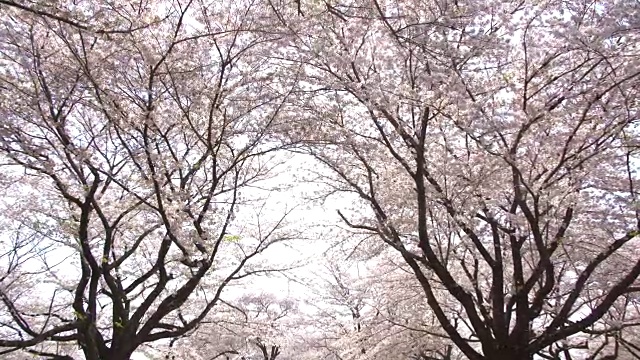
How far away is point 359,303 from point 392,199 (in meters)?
13.6

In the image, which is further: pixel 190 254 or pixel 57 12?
pixel 190 254

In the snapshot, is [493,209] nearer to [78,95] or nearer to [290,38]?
[290,38]

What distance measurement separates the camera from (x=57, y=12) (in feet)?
13.3

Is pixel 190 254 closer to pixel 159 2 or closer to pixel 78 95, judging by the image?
pixel 78 95

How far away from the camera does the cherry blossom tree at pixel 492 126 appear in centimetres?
594

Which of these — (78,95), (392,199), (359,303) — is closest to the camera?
(78,95)

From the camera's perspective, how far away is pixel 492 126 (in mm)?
6062

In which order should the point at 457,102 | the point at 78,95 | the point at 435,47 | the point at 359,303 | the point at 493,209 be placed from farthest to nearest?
the point at 359,303, the point at 493,209, the point at 78,95, the point at 457,102, the point at 435,47

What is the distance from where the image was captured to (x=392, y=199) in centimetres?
823

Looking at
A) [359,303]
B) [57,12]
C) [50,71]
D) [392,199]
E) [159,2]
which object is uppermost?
[359,303]

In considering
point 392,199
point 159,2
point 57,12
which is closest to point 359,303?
point 392,199

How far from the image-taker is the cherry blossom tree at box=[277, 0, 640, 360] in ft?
19.5

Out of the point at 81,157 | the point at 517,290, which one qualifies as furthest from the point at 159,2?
the point at 517,290

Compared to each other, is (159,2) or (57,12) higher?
(159,2)
